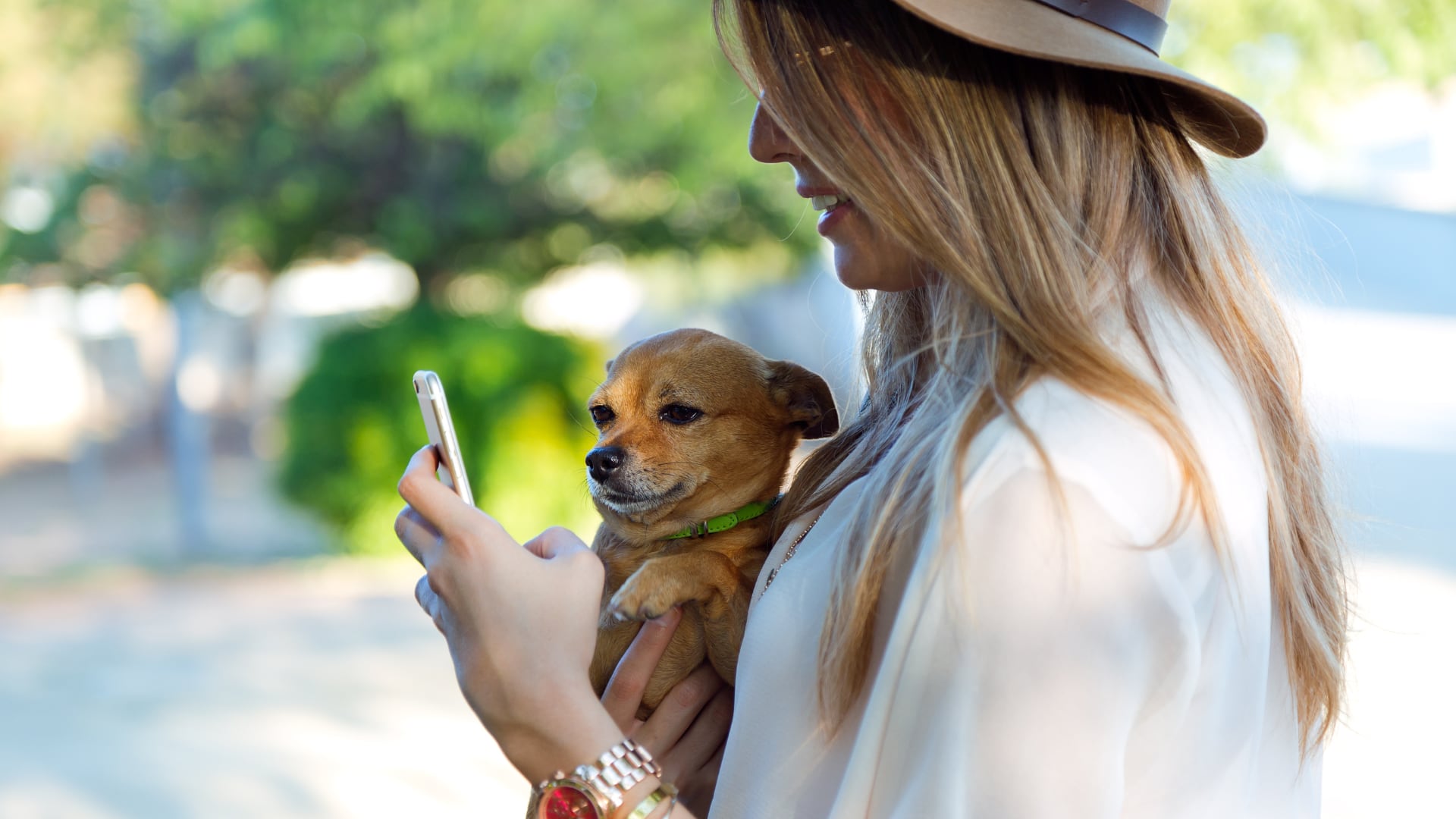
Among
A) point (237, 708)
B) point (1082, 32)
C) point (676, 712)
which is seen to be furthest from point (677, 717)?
point (237, 708)

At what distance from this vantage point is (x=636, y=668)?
5.32 ft

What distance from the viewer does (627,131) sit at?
7.80 metres

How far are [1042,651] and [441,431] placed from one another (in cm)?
78

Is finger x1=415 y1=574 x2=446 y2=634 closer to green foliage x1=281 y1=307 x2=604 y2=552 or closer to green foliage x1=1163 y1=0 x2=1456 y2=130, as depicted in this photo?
green foliage x1=1163 y1=0 x2=1456 y2=130

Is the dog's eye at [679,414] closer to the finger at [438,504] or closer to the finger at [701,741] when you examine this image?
the finger at [701,741]

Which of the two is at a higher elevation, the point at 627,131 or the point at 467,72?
the point at 467,72

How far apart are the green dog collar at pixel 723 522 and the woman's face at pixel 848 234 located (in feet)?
1.83

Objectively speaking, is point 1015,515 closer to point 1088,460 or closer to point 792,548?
point 1088,460

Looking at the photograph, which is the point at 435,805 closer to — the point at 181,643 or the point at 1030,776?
the point at 181,643

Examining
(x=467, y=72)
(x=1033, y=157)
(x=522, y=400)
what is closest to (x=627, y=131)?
(x=467, y=72)

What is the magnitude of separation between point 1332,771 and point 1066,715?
413 cm

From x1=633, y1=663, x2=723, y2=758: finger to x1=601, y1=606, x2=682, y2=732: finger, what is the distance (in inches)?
1.3

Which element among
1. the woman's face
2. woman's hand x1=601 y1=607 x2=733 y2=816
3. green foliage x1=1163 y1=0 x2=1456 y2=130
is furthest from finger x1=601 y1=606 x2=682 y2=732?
green foliage x1=1163 y1=0 x2=1456 y2=130

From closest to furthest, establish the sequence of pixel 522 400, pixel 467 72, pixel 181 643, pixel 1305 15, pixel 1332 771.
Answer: pixel 1332 771 < pixel 1305 15 < pixel 181 643 < pixel 467 72 < pixel 522 400
